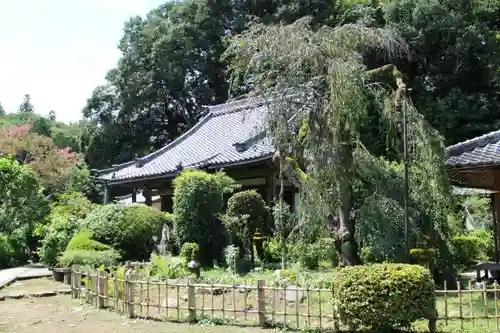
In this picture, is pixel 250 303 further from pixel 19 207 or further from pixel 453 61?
pixel 453 61

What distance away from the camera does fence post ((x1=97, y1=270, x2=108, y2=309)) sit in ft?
34.1

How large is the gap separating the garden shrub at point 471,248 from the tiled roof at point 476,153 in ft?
10.3

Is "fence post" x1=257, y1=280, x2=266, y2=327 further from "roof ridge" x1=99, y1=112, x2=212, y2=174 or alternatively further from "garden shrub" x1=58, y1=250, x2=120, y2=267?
"roof ridge" x1=99, y1=112, x2=212, y2=174

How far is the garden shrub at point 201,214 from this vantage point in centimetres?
1541

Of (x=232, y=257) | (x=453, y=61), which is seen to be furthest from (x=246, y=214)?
(x=453, y=61)

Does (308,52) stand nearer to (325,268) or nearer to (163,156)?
(325,268)

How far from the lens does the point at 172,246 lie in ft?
52.9

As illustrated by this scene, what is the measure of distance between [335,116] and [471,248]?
728cm

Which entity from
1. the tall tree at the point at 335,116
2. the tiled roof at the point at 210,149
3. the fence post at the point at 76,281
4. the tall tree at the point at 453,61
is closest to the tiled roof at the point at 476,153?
the tall tree at the point at 335,116

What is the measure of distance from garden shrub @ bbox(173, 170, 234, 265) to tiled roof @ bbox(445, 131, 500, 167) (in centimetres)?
735

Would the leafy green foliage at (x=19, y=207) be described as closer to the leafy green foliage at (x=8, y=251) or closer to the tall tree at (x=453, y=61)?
the leafy green foliage at (x=8, y=251)

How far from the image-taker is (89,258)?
13625mm

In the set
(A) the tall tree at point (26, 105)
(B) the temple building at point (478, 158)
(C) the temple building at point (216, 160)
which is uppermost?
(A) the tall tree at point (26, 105)

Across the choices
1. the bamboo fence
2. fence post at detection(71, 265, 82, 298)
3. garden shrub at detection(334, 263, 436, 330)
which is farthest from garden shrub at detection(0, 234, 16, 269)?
garden shrub at detection(334, 263, 436, 330)
